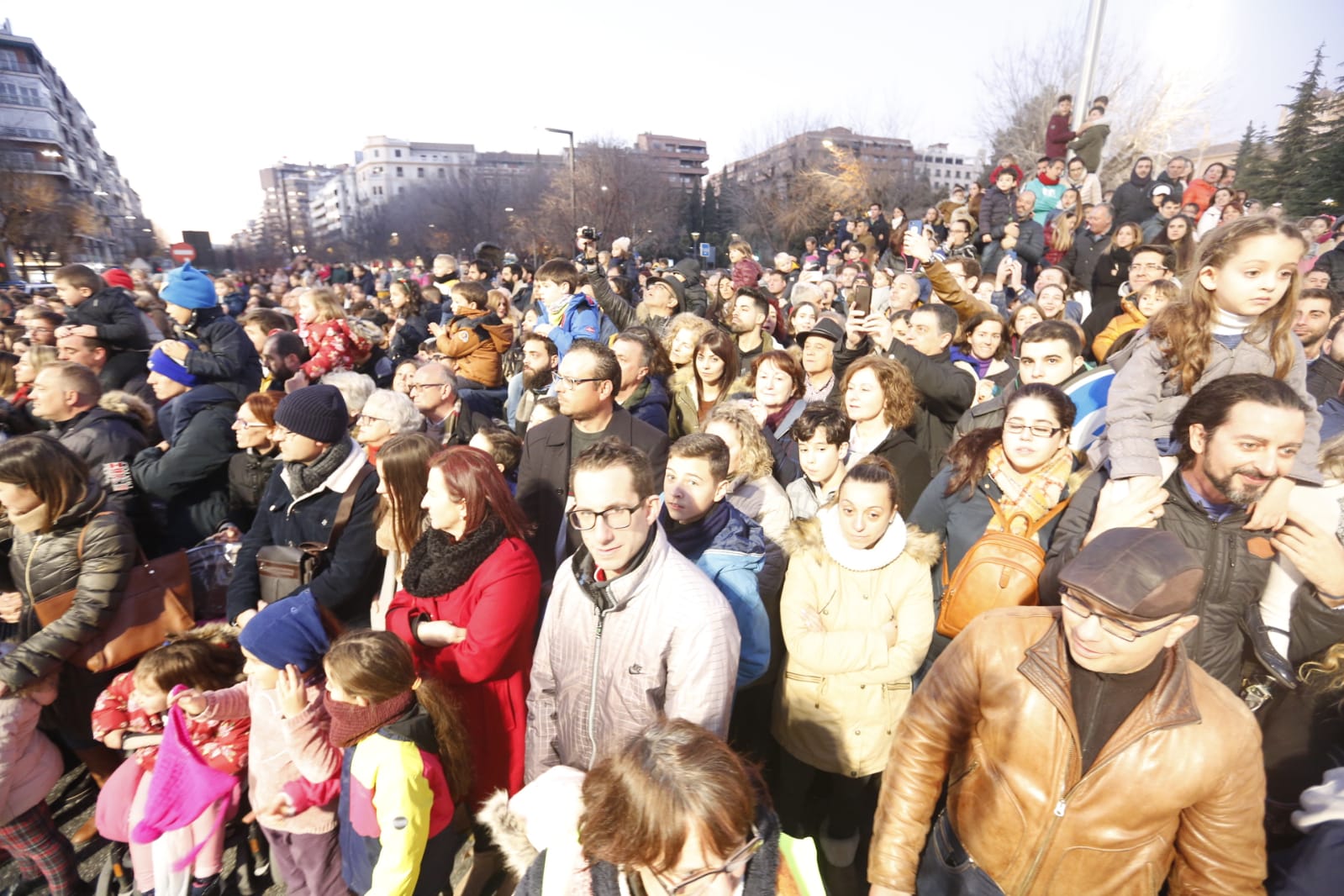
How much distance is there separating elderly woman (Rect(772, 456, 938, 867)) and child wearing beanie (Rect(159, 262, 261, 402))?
4530 mm

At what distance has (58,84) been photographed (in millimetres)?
75250

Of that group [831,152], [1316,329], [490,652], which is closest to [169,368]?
[490,652]

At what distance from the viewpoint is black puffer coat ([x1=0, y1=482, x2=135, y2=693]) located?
2951 millimetres

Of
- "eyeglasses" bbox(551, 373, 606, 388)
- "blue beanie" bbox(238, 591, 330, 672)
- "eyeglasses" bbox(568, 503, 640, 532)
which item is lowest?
"blue beanie" bbox(238, 591, 330, 672)

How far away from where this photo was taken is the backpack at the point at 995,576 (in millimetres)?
2527

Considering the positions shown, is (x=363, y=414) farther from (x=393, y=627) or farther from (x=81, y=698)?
(x=81, y=698)

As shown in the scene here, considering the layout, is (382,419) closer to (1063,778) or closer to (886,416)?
(886,416)

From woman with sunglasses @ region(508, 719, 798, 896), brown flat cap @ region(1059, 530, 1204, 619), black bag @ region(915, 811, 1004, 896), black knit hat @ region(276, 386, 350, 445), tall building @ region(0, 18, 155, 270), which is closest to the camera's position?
woman with sunglasses @ region(508, 719, 798, 896)

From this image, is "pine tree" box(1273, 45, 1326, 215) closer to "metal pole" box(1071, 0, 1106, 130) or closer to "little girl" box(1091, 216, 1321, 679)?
"metal pole" box(1071, 0, 1106, 130)

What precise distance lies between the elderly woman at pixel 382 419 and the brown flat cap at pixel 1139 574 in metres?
3.50

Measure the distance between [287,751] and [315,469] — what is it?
4.32 ft

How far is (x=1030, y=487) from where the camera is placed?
273 centimetres

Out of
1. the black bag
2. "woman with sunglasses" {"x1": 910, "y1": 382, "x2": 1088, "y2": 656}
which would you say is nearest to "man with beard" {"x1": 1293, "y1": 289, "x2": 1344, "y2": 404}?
"woman with sunglasses" {"x1": 910, "y1": 382, "x2": 1088, "y2": 656}

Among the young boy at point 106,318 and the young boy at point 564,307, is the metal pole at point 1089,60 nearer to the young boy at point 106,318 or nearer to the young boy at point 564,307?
the young boy at point 564,307
